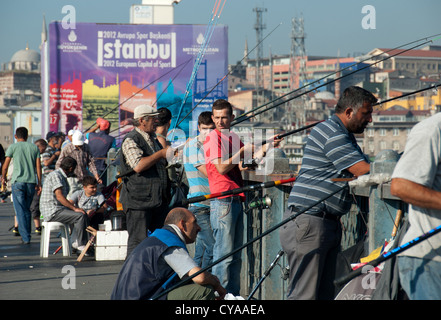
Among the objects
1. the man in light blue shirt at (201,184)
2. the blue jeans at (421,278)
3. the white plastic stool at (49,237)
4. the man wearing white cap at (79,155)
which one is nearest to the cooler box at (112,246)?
the white plastic stool at (49,237)

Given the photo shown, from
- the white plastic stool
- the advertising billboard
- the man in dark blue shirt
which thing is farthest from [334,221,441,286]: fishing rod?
the advertising billboard

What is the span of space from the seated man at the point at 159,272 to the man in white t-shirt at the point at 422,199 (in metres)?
1.74

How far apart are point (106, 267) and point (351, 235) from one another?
463 centimetres

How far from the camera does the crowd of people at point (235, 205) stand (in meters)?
3.66

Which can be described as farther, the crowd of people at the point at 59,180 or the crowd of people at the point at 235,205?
the crowd of people at the point at 59,180

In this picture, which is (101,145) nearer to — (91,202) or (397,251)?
(91,202)

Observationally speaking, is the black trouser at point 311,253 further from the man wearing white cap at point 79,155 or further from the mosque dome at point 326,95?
the mosque dome at point 326,95

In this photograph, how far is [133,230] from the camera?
24.6 feet

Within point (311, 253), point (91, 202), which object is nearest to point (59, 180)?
point (91, 202)

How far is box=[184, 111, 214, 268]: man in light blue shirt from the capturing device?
7223 mm

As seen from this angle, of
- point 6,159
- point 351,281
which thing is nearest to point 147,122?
point 351,281

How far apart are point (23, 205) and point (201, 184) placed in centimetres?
577

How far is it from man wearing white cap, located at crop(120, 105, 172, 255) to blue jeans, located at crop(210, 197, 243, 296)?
82cm
